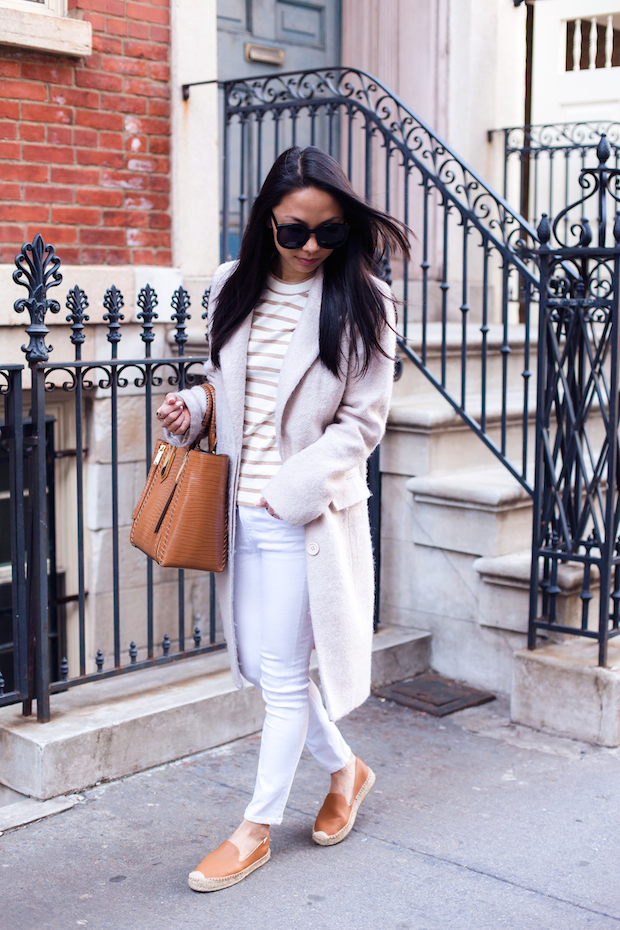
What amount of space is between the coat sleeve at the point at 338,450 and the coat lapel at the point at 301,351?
12 cm

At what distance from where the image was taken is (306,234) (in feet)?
9.02

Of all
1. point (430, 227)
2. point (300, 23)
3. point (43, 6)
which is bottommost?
point (430, 227)

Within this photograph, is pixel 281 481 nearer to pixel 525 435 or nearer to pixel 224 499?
pixel 224 499

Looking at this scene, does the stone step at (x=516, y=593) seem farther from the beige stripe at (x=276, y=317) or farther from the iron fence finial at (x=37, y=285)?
the iron fence finial at (x=37, y=285)

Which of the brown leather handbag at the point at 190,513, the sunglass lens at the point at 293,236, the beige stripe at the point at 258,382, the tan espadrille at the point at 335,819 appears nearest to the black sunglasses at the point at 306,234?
the sunglass lens at the point at 293,236

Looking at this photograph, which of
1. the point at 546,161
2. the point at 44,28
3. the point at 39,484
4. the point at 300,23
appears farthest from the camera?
the point at 546,161

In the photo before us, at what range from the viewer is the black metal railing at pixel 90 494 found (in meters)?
3.48

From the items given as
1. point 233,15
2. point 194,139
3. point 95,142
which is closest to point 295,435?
point 95,142

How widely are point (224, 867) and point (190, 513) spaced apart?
0.96 metres

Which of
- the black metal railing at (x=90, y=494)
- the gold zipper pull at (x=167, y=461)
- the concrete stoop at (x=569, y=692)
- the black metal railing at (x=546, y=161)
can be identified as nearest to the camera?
the gold zipper pull at (x=167, y=461)

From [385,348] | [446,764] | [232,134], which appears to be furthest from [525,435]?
[232,134]

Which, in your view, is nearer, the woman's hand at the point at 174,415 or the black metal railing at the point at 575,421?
the woman's hand at the point at 174,415

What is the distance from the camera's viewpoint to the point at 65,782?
11.3 feet

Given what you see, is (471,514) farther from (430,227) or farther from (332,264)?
(430,227)
